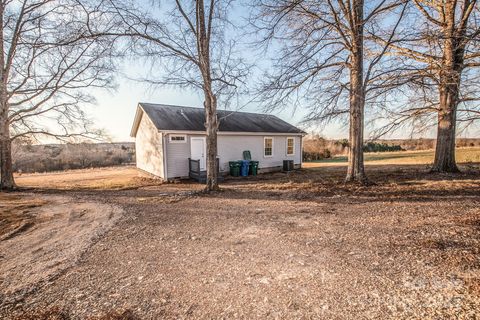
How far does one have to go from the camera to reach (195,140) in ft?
43.1

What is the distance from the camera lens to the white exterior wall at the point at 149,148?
12.7m

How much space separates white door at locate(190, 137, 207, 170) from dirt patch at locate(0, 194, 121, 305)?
20.8ft

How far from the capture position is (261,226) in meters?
4.89

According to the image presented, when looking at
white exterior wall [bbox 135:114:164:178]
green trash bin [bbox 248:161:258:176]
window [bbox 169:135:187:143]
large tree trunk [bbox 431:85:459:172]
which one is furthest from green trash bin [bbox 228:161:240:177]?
large tree trunk [bbox 431:85:459:172]

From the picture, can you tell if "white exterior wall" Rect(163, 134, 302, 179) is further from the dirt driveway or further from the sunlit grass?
the sunlit grass

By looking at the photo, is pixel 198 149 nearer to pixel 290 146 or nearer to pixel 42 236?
pixel 290 146

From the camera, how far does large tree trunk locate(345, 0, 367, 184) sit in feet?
27.0

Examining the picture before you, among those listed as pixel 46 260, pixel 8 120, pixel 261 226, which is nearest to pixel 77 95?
pixel 8 120

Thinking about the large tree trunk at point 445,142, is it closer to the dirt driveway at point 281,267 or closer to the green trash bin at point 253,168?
the dirt driveway at point 281,267

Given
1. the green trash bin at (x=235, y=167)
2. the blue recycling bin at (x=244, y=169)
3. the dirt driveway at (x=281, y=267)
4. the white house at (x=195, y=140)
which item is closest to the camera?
the dirt driveway at (x=281, y=267)

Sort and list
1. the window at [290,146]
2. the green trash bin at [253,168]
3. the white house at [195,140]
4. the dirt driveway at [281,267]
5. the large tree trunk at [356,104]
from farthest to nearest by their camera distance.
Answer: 1. the window at [290,146]
2. the green trash bin at [253,168]
3. the white house at [195,140]
4. the large tree trunk at [356,104]
5. the dirt driveway at [281,267]

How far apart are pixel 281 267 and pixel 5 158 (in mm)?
13518

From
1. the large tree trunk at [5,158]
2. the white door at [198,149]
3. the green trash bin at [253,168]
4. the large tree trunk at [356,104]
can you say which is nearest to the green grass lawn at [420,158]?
the green trash bin at [253,168]

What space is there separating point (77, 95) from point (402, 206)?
15.2 metres
